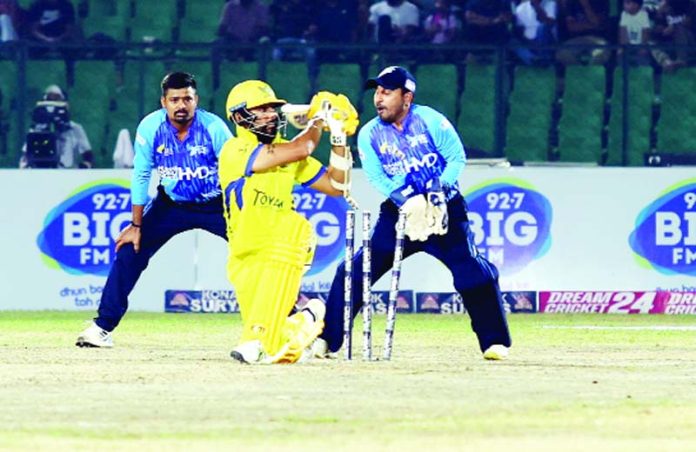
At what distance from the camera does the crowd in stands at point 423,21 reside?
2423 centimetres

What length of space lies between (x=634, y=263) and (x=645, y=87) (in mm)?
3087

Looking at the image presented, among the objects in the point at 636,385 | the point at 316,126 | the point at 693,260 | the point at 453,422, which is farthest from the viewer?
the point at 693,260

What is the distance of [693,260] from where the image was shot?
2045 cm

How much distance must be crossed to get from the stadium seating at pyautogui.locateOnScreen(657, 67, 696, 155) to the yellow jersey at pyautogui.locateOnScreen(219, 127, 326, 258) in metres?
10.8

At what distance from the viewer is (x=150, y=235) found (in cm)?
1490

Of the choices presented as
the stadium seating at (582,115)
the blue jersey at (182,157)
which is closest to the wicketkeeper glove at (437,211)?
the blue jersey at (182,157)

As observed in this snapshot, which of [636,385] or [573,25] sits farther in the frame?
[573,25]

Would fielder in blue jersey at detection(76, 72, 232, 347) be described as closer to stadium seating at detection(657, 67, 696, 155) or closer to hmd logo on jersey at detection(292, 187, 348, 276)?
hmd logo on jersey at detection(292, 187, 348, 276)

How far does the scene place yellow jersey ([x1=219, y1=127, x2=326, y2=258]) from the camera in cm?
1284

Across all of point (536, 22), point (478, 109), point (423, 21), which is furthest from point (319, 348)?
point (536, 22)

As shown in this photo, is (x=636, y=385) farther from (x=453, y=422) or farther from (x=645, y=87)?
(x=645, y=87)

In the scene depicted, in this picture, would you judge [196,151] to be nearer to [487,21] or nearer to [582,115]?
[582,115]

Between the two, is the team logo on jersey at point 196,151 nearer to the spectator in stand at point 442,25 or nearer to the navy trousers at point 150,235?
the navy trousers at point 150,235

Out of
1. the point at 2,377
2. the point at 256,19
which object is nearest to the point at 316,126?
the point at 2,377
